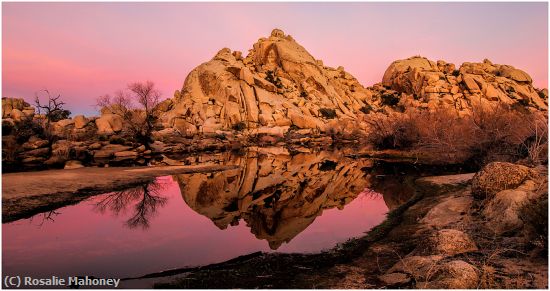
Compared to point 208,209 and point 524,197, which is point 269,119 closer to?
point 208,209

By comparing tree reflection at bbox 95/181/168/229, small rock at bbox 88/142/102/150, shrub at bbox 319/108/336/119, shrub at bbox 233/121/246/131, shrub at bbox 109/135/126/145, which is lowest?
tree reflection at bbox 95/181/168/229

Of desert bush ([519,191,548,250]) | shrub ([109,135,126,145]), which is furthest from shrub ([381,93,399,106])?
desert bush ([519,191,548,250])

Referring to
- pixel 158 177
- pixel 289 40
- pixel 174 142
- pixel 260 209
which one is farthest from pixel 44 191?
pixel 289 40

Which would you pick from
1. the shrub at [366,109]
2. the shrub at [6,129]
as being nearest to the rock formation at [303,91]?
the shrub at [366,109]

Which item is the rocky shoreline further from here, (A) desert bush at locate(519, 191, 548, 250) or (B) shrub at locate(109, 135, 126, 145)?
(B) shrub at locate(109, 135, 126, 145)

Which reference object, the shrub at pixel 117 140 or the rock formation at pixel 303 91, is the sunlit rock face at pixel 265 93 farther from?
the shrub at pixel 117 140

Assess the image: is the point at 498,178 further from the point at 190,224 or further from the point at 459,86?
the point at 459,86

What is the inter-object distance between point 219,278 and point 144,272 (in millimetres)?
1805

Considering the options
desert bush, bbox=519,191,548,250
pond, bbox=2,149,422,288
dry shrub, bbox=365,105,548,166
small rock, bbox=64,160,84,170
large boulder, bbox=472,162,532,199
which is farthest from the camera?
small rock, bbox=64,160,84,170

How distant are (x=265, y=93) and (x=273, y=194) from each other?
176 feet

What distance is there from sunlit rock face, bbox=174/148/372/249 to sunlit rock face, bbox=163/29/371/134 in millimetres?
33024

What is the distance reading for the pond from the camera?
8320 millimetres

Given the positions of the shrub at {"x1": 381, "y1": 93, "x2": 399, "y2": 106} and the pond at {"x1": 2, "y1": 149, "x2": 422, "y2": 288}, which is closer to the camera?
the pond at {"x1": 2, "y1": 149, "x2": 422, "y2": 288}

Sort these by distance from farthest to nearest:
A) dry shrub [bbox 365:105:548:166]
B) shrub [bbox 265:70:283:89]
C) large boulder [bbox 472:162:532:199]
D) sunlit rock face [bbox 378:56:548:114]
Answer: shrub [bbox 265:70:283:89] < sunlit rock face [bbox 378:56:548:114] < dry shrub [bbox 365:105:548:166] < large boulder [bbox 472:162:532:199]
